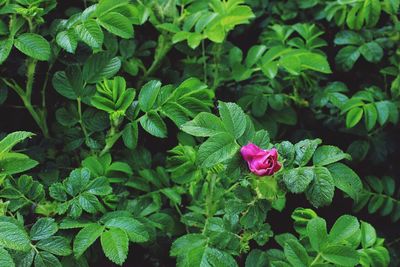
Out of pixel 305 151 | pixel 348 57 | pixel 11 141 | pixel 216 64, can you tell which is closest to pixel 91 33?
pixel 11 141

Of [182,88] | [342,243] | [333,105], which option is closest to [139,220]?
[182,88]

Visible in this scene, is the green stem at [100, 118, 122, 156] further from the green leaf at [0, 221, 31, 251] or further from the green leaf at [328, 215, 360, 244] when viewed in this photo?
the green leaf at [328, 215, 360, 244]

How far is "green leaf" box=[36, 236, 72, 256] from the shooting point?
3.60 ft

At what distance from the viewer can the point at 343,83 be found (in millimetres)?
1697

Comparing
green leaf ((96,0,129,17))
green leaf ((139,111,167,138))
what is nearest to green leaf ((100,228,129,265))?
green leaf ((139,111,167,138))

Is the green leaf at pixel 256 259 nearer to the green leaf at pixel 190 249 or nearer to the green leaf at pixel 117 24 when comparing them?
the green leaf at pixel 190 249

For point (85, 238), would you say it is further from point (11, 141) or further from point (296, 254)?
point (296, 254)

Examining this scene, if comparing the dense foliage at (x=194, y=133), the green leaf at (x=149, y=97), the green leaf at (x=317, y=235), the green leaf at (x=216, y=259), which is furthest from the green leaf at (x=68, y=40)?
the green leaf at (x=317, y=235)

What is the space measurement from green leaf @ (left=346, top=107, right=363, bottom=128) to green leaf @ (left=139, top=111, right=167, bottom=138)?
526 millimetres

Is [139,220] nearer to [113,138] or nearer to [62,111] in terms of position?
[113,138]

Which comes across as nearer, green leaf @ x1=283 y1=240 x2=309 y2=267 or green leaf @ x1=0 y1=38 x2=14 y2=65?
green leaf @ x1=283 y1=240 x2=309 y2=267

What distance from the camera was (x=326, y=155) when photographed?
111 cm

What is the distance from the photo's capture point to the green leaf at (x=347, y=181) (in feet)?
3.58

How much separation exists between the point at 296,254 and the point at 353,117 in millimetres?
556
